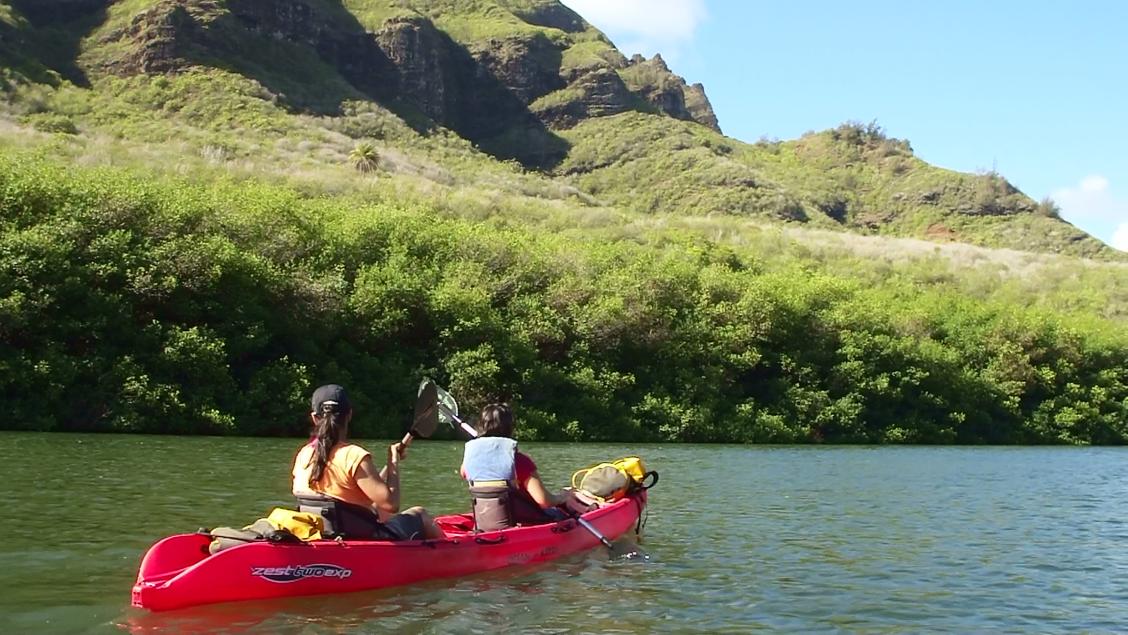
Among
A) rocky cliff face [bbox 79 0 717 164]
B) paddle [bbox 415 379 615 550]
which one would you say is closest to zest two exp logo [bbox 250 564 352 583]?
paddle [bbox 415 379 615 550]

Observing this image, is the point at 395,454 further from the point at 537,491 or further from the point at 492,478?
the point at 537,491

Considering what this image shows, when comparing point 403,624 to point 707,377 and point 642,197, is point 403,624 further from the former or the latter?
point 642,197

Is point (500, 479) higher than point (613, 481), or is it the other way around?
point (500, 479)

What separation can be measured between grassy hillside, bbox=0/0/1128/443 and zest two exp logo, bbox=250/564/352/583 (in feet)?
85.2

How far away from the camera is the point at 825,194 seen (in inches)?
5226

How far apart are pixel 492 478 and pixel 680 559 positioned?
2939mm

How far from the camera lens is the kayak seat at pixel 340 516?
1034cm

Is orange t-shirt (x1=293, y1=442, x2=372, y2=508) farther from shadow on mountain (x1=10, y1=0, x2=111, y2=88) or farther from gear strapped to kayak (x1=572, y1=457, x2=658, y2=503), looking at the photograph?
shadow on mountain (x1=10, y1=0, x2=111, y2=88)

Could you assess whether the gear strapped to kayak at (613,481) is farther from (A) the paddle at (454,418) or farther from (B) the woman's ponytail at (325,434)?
(B) the woman's ponytail at (325,434)

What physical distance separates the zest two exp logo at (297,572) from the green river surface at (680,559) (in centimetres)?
25

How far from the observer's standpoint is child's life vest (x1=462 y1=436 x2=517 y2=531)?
1262 cm

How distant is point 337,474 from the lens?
10.2m

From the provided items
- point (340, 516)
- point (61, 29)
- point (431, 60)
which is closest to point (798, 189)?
point (431, 60)

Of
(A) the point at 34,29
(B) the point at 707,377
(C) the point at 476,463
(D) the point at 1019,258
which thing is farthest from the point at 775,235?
(C) the point at 476,463
